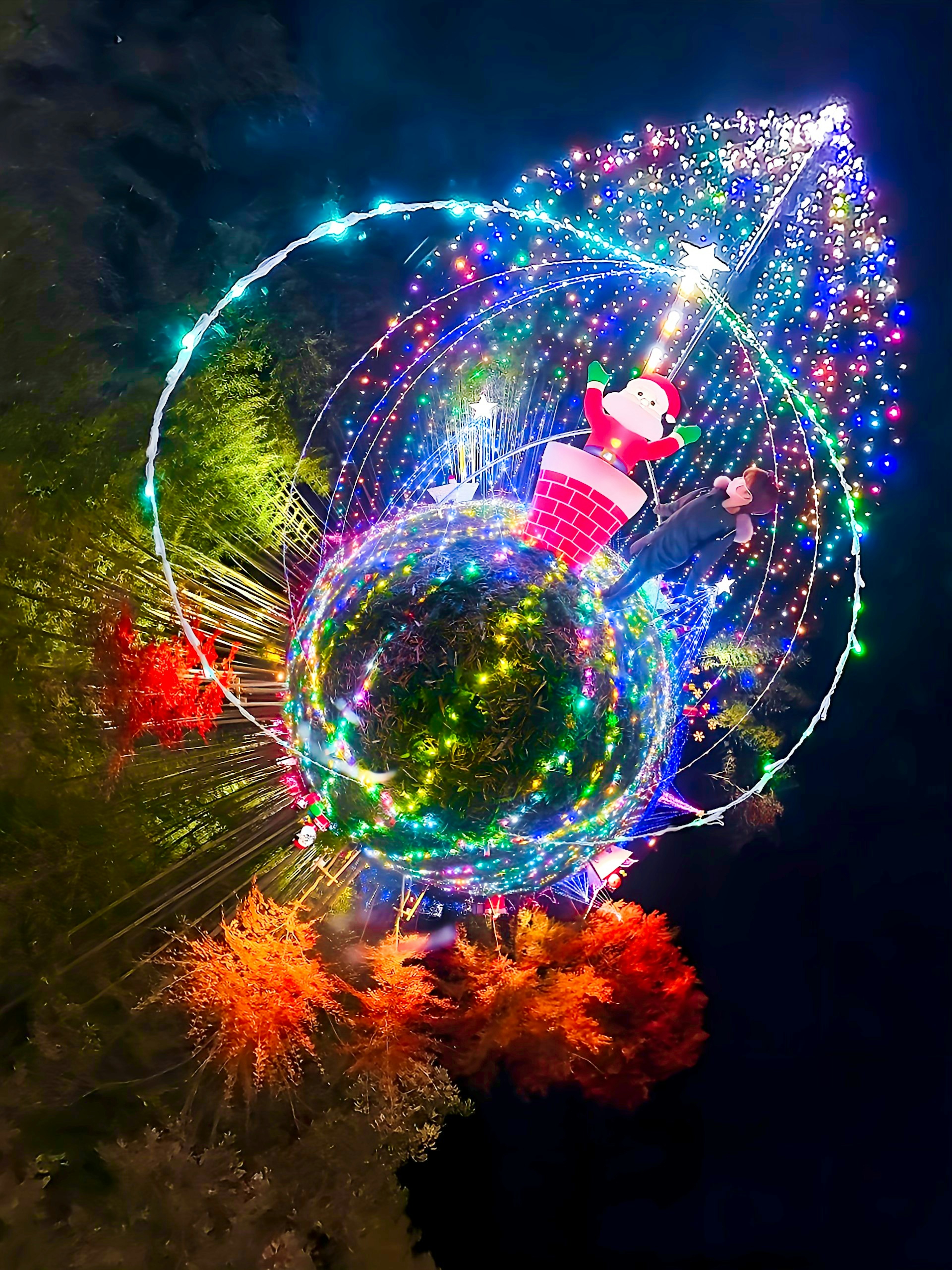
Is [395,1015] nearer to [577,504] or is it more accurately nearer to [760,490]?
[577,504]

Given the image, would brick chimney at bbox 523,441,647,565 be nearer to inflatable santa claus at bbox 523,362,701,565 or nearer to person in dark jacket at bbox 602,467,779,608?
inflatable santa claus at bbox 523,362,701,565

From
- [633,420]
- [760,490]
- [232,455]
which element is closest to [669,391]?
[633,420]

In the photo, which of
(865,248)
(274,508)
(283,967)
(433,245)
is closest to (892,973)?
(283,967)

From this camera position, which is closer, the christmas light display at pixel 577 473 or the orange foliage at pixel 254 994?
the christmas light display at pixel 577 473

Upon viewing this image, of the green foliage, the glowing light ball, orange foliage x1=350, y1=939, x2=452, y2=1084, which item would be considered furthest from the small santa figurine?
orange foliage x1=350, y1=939, x2=452, y2=1084

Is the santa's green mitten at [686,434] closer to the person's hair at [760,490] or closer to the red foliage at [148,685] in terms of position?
the person's hair at [760,490]

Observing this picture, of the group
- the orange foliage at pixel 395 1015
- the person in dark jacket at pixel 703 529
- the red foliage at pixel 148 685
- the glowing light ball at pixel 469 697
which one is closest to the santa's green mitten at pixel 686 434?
the person in dark jacket at pixel 703 529
